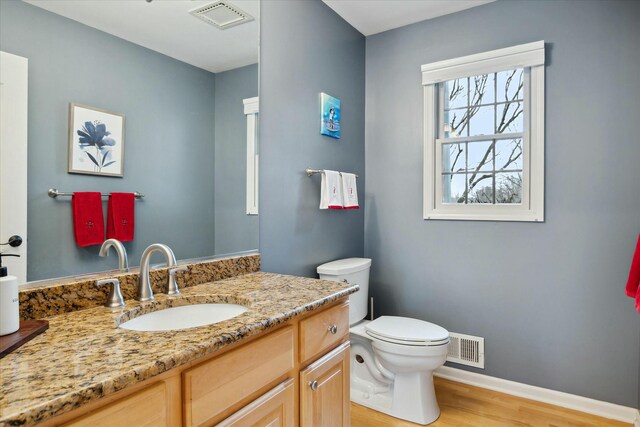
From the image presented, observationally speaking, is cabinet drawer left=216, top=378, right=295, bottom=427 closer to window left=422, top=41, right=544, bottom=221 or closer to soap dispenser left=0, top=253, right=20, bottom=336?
soap dispenser left=0, top=253, right=20, bottom=336

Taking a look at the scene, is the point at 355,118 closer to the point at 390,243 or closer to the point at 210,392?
the point at 390,243

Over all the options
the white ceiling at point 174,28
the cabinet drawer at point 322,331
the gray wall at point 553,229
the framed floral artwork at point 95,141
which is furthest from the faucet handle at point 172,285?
the gray wall at point 553,229

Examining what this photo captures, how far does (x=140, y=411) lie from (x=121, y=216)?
0.75 m

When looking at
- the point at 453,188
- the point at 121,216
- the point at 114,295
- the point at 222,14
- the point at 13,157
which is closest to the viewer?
the point at 13,157

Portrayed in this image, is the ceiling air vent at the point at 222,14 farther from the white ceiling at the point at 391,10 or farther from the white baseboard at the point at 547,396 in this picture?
the white baseboard at the point at 547,396

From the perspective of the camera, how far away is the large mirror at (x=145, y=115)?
1112mm

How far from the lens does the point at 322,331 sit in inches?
53.7

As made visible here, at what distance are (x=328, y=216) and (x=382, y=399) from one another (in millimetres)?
1149

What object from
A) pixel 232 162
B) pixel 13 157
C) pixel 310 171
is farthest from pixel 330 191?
pixel 13 157

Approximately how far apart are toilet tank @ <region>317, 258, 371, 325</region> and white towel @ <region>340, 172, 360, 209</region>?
14.4 inches

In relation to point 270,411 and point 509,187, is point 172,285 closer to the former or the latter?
point 270,411

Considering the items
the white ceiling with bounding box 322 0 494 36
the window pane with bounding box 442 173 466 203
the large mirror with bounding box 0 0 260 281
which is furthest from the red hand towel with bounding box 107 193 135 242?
the window pane with bounding box 442 173 466 203

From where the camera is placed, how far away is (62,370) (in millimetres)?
734

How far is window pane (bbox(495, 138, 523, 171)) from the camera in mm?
2363
